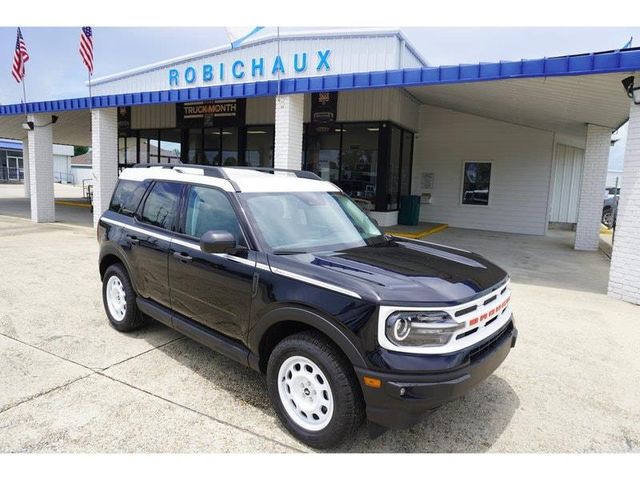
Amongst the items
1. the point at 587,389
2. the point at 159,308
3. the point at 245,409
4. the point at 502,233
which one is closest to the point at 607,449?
the point at 587,389

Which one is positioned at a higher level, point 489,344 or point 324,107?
point 324,107

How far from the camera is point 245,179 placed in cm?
374

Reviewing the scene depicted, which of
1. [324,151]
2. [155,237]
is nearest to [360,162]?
[324,151]

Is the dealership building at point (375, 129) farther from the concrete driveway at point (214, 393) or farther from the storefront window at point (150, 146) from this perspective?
the concrete driveway at point (214, 393)

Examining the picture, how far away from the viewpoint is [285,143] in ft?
33.7

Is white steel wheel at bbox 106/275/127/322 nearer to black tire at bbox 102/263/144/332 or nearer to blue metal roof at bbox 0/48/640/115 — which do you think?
black tire at bbox 102/263/144/332

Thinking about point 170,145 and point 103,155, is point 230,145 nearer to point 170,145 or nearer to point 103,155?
point 170,145

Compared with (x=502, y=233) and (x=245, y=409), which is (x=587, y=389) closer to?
(x=245, y=409)

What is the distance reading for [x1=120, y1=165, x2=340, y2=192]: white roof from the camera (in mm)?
3691

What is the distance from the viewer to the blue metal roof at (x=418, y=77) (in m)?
6.94

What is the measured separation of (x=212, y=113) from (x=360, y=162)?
21.3 ft

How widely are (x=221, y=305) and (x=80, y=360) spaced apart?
1.74m

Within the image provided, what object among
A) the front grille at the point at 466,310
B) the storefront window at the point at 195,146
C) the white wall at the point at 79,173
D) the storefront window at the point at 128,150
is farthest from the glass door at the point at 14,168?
the front grille at the point at 466,310

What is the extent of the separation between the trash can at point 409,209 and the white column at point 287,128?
6149mm
